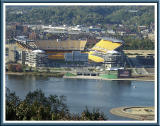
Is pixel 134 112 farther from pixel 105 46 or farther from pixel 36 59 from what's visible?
pixel 105 46

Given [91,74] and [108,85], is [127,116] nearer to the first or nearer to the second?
[108,85]

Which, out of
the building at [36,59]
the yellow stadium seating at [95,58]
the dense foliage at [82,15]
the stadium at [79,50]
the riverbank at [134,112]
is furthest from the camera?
the dense foliage at [82,15]

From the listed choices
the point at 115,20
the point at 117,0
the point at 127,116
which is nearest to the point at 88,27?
the point at 115,20

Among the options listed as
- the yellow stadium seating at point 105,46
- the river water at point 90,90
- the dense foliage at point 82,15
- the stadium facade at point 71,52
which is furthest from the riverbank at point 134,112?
the dense foliage at point 82,15

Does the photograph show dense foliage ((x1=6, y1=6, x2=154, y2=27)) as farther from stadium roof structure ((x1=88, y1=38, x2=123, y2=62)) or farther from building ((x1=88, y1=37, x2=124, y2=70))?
building ((x1=88, y1=37, x2=124, y2=70))

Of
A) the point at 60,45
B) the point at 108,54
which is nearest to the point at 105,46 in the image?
the point at 108,54

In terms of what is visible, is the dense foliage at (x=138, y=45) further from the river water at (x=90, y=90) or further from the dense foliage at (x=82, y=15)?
the dense foliage at (x=82, y=15)
